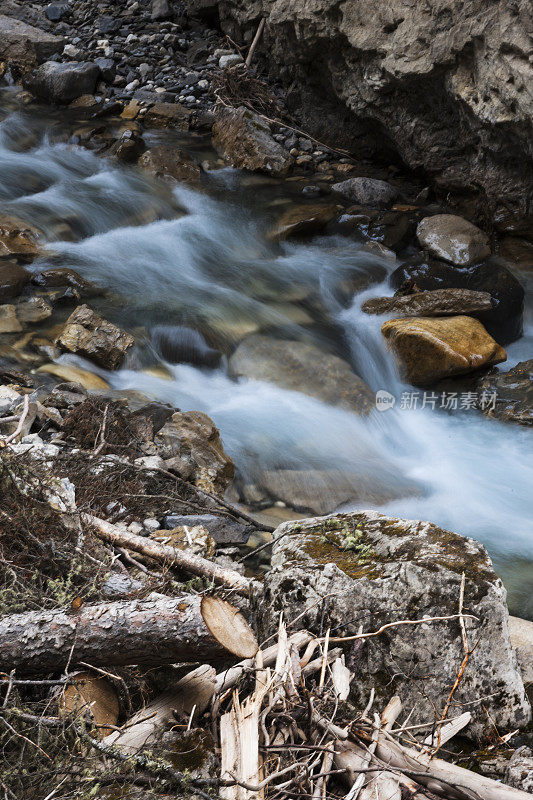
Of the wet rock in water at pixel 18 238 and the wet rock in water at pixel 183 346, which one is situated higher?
the wet rock in water at pixel 18 238

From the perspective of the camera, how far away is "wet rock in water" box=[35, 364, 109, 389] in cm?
539

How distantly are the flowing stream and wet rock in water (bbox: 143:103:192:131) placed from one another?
0.57m

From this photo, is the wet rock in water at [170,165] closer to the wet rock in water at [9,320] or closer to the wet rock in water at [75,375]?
the wet rock in water at [9,320]

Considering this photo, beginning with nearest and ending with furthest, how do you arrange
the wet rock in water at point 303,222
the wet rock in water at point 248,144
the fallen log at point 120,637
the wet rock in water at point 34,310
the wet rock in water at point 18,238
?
the fallen log at point 120,637, the wet rock in water at point 34,310, the wet rock in water at point 18,238, the wet rock in water at point 303,222, the wet rock in water at point 248,144

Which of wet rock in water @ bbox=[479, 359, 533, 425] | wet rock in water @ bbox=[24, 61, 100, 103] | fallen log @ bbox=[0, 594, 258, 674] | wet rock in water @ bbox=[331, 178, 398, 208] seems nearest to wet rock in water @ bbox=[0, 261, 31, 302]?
wet rock in water @ bbox=[331, 178, 398, 208]

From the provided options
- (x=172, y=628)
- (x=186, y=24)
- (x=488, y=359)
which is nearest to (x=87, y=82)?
(x=186, y=24)

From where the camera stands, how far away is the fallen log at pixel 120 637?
208cm

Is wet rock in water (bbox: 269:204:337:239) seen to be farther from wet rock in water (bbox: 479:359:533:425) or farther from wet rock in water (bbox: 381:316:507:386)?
wet rock in water (bbox: 479:359:533:425)

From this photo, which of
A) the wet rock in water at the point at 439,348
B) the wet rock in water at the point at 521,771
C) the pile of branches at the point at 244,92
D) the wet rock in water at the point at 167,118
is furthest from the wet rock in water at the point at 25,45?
the wet rock in water at the point at 521,771

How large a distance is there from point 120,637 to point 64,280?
530 centimetres

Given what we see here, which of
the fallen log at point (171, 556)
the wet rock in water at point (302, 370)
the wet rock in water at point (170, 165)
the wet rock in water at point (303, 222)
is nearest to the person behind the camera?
the fallen log at point (171, 556)

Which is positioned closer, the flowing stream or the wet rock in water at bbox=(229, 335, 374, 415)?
the flowing stream

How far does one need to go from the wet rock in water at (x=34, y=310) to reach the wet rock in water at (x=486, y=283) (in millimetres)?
3868

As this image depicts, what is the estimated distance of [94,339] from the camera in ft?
18.9
